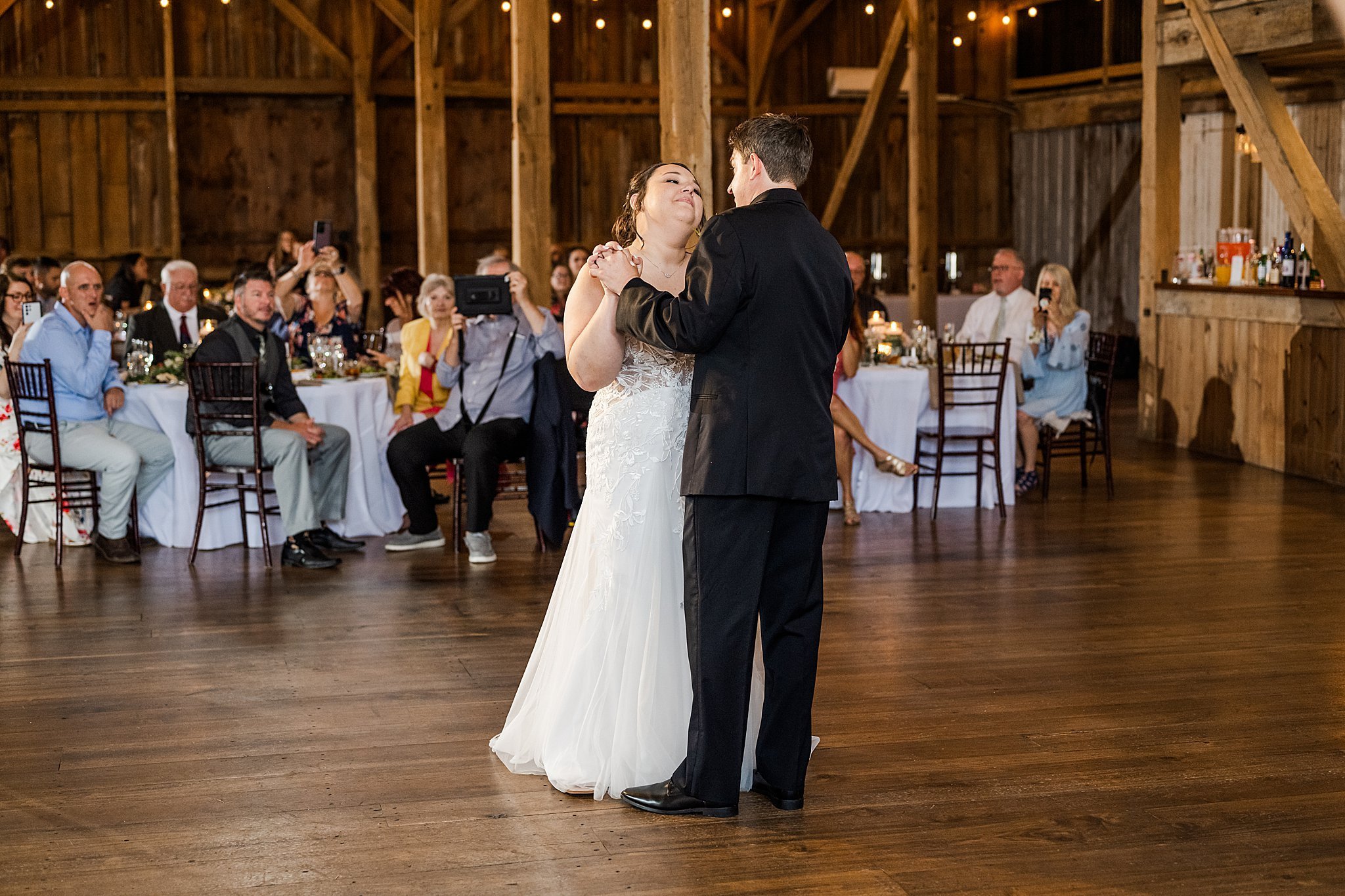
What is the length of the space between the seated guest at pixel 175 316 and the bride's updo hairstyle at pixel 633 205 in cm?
434

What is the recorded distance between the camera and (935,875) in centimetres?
312

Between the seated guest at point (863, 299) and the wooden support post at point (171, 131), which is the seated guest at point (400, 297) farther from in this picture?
the wooden support post at point (171, 131)

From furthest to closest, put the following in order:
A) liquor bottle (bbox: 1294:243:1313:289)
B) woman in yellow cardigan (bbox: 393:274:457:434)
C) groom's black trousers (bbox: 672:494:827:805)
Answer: liquor bottle (bbox: 1294:243:1313:289) → woman in yellow cardigan (bbox: 393:274:457:434) → groom's black trousers (bbox: 672:494:827:805)

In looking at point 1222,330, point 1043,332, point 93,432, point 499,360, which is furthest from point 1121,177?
point 93,432

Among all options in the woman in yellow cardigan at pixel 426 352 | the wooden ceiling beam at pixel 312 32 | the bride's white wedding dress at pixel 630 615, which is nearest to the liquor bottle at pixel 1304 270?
the woman in yellow cardigan at pixel 426 352

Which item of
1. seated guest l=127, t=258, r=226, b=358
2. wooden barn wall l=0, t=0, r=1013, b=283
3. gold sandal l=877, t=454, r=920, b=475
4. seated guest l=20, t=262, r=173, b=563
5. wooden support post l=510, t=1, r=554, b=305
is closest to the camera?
seated guest l=20, t=262, r=173, b=563

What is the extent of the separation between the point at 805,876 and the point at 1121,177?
1243 cm

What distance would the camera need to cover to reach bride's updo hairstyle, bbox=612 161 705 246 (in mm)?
3576

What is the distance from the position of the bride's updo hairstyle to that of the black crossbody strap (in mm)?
2709

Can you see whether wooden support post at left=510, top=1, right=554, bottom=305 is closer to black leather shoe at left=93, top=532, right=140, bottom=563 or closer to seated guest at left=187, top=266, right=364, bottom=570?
seated guest at left=187, top=266, right=364, bottom=570

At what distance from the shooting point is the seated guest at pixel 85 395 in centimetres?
647

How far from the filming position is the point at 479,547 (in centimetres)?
644

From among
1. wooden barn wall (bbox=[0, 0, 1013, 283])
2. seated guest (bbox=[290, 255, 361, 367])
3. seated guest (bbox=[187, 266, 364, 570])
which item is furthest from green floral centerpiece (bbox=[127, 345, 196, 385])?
wooden barn wall (bbox=[0, 0, 1013, 283])

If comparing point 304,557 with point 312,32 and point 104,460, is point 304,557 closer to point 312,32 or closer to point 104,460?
point 104,460
